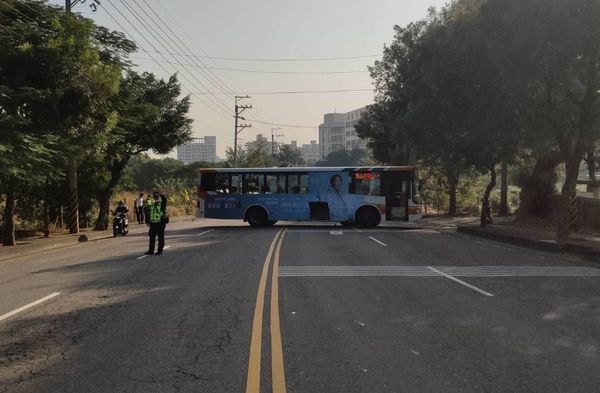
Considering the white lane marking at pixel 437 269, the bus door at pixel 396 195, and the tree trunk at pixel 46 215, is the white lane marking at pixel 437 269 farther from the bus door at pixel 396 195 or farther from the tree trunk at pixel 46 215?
the tree trunk at pixel 46 215

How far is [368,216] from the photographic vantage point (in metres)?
28.2

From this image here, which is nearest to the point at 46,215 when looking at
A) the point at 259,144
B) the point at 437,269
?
the point at 437,269

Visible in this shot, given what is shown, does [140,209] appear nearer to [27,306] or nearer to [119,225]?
[119,225]

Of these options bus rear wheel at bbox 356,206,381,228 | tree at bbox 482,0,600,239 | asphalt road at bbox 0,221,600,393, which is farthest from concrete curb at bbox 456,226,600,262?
bus rear wheel at bbox 356,206,381,228

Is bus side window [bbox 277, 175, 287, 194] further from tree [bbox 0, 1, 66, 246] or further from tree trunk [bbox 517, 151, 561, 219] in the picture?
tree [bbox 0, 1, 66, 246]

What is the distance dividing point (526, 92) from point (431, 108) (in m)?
6.57

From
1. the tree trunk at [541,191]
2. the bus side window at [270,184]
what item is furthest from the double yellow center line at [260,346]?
the tree trunk at [541,191]

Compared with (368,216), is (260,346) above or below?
below

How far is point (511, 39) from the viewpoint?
17.2m

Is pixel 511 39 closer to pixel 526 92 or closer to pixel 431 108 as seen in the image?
pixel 526 92

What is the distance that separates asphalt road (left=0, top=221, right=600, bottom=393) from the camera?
5.27 m

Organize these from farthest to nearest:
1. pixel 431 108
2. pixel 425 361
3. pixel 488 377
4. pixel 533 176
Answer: pixel 533 176 < pixel 431 108 < pixel 425 361 < pixel 488 377

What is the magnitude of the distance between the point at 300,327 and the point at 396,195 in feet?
69.5

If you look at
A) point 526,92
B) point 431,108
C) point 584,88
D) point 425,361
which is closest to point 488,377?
point 425,361
